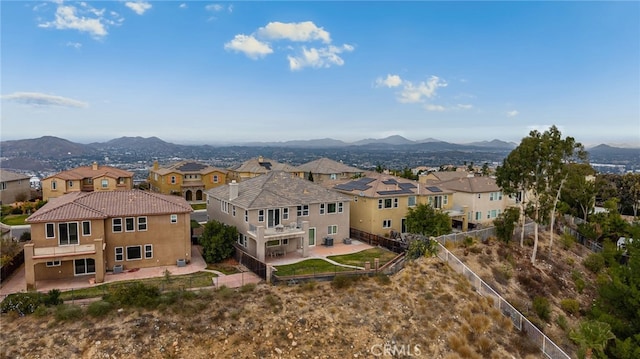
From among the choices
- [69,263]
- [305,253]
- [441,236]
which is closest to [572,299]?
[441,236]

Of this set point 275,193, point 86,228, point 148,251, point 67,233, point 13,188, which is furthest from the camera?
point 13,188

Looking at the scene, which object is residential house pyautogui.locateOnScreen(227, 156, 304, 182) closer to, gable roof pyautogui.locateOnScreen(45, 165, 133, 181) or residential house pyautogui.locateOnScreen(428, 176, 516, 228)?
gable roof pyautogui.locateOnScreen(45, 165, 133, 181)

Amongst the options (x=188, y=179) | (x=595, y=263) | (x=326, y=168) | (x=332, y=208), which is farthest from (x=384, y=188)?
(x=188, y=179)

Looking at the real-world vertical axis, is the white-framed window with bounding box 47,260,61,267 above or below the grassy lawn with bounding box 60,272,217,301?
above

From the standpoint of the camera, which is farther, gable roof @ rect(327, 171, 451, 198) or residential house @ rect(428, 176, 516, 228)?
residential house @ rect(428, 176, 516, 228)

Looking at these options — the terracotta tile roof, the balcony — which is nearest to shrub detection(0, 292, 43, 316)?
the balcony

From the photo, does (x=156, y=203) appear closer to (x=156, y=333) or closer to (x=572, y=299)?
(x=156, y=333)

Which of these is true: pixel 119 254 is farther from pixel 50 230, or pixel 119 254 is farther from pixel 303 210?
pixel 303 210
